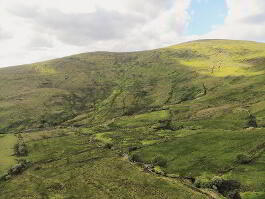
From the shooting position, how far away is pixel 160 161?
422ft

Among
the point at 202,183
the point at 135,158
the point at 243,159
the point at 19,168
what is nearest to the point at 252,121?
the point at 243,159

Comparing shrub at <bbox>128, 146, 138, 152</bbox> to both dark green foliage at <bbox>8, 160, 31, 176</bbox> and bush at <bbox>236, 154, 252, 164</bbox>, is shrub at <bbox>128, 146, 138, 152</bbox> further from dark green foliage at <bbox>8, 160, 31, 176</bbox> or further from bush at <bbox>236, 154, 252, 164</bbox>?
bush at <bbox>236, 154, 252, 164</bbox>

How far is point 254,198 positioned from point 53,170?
→ 262 ft

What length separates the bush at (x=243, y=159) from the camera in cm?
11272

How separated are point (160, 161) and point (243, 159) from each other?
32.7 m

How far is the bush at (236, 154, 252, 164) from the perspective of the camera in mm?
112719

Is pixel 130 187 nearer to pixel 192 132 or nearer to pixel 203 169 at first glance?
pixel 203 169

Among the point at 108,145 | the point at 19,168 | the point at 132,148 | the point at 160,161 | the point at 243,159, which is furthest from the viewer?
the point at 108,145

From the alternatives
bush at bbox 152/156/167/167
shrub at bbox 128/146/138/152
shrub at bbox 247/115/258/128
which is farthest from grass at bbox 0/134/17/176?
shrub at bbox 247/115/258/128

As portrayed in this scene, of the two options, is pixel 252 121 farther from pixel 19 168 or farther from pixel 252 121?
pixel 19 168

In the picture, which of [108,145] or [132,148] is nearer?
[132,148]

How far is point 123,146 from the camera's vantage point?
516 ft

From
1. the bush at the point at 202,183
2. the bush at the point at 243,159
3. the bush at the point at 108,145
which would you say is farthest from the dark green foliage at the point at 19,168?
the bush at the point at 243,159

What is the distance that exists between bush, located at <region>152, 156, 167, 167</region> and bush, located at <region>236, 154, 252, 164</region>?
92.7 feet
